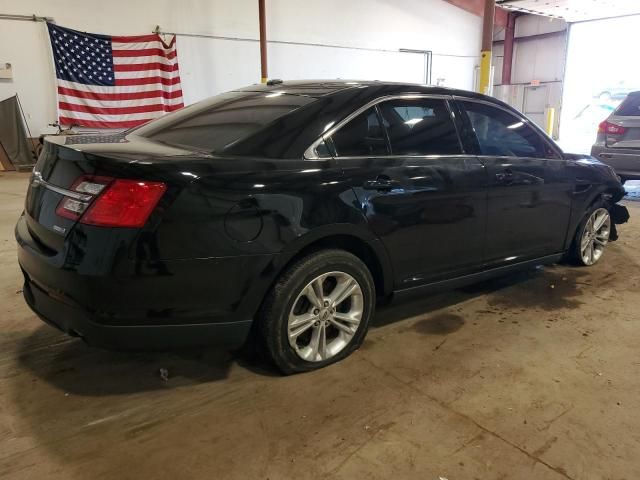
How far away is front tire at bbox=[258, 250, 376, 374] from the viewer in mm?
2363

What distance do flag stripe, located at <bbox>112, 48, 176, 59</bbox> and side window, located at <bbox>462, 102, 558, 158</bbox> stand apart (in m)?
9.61

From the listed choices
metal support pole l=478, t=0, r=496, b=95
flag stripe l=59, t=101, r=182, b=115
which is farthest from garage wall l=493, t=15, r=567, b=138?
flag stripe l=59, t=101, r=182, b=115

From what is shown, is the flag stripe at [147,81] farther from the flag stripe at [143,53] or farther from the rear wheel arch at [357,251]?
the rear wheel arch at [357,251]

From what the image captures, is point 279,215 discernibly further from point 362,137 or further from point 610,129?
point 610,129

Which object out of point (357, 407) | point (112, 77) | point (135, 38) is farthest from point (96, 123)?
point (357, 407)

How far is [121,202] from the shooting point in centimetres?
196

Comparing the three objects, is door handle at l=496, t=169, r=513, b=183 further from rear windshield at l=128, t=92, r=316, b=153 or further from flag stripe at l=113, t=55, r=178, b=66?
flag stripe at l=113, t=55, r=178, b=66

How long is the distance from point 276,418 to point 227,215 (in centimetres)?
92

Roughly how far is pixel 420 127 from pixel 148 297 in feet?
5.91

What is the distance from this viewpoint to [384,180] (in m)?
2.64

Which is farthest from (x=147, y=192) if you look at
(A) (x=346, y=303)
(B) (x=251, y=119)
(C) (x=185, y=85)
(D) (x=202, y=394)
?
(C) (x=185, y=85)

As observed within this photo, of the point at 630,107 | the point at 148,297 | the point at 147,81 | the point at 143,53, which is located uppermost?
the point at 143,53

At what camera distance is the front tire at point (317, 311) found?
93.0 inches

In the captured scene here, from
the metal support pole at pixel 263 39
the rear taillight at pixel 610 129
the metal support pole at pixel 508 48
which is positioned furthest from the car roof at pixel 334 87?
the metal support pole at pixel 508 48
